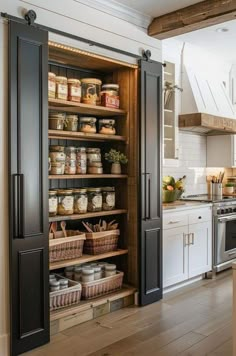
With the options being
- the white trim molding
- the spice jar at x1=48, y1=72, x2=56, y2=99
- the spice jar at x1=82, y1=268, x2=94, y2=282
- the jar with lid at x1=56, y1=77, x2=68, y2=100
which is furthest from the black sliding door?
the spice jar at x1=48, y1=72, x2=56, y2=99

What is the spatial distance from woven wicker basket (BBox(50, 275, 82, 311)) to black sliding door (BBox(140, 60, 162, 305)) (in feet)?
2.22

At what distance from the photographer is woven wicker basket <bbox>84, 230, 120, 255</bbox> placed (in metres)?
3.59

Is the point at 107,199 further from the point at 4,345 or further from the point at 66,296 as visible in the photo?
the point at 4,345

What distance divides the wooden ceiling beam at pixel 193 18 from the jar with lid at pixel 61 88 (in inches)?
44.1

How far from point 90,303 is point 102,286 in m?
0.24

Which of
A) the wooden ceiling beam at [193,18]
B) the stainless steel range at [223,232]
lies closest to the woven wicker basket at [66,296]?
the stainless steel range at [223,232]

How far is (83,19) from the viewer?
316 cm

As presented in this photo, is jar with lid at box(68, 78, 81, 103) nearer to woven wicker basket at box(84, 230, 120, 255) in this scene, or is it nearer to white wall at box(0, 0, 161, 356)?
white wall at box(0, 0, 161, 356)

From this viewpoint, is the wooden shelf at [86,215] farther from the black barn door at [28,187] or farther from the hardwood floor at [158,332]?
the hardwood floor at [158,332]

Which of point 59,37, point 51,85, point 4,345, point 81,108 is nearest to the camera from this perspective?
point 4,345

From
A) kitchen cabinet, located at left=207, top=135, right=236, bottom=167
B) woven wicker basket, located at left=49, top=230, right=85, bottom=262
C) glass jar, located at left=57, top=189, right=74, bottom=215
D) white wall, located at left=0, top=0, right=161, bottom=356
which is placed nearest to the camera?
white wall, located at left=0, top=0, right=161, bottom=356

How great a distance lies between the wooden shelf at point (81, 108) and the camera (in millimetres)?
3254

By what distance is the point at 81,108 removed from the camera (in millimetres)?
3494

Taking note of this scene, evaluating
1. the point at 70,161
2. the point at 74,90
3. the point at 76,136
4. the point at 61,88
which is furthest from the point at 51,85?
the point at 70,161
